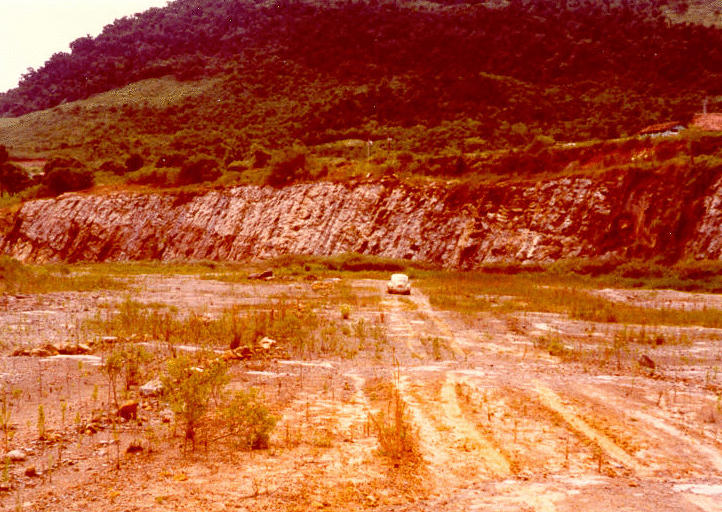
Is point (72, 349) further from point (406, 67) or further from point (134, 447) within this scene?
point (406, 67)

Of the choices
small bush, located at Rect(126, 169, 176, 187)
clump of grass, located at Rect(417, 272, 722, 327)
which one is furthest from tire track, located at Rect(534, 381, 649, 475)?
small bush, located at Rect(126, 169, 176, 187)

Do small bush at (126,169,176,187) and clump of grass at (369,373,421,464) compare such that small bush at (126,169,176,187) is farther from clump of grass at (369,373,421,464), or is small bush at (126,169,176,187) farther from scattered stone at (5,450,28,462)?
scattered stone at (5,450,28,462)

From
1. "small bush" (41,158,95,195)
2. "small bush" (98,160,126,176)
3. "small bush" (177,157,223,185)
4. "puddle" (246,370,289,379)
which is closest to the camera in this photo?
"puddle" (246,370,289,379)

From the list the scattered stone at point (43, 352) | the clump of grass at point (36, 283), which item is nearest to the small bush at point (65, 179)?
the clump of grass at point (36, 283)

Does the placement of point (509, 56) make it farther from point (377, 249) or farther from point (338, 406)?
point (338, 406)

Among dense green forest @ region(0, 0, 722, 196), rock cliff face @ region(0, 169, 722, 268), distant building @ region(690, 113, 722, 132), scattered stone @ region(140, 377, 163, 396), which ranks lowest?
scattered stone @ region(140, 377, 163, 396)

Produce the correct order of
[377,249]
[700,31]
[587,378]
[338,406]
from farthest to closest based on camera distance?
[700,31] → [377,249] → [587,378] → [338,406]

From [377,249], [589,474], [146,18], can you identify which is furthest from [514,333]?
[146,18]

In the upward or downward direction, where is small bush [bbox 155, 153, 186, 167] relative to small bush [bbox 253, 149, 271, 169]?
upward
